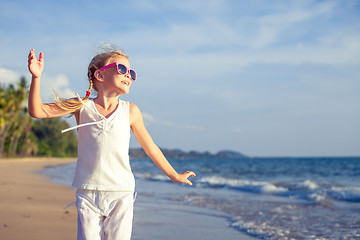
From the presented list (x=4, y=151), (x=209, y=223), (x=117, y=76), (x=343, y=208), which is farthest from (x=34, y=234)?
(x=4, y=151)

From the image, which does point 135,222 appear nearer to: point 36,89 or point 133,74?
point 133,74

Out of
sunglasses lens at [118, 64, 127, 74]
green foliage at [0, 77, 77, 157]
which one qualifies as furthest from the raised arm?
green foliage at [0, 77, 77, 157]

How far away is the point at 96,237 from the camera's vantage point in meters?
2.24

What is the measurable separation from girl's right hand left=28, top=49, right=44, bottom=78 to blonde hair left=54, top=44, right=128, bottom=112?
0.85ft

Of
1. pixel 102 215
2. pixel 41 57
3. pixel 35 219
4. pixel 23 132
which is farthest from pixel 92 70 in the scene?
pixel 23 132

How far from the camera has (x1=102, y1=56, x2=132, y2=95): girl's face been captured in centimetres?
240

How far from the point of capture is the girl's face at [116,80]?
7.88 feet

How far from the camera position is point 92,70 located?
8.27 ft

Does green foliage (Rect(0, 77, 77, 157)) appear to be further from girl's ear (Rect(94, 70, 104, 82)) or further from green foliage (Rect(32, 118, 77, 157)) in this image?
Answer: girl's ear (Rect(94, 70, 104, 82))

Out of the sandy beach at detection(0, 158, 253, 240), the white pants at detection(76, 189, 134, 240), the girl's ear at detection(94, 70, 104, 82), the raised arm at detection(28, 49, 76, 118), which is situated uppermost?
the girl's ear at detection(94, 70, 104, 82)

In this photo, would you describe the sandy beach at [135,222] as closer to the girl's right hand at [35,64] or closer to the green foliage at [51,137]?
the girl's right hand at [35,64]

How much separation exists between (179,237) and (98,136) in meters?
3.64

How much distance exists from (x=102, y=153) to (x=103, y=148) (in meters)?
0.03

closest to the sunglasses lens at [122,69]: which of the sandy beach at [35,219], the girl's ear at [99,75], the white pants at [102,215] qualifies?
the girl's ear at [99,75]
